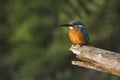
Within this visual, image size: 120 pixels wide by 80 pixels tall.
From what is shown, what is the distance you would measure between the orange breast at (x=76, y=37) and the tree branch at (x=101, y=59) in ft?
1.23

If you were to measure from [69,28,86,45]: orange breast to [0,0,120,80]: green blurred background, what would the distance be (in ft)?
10.7

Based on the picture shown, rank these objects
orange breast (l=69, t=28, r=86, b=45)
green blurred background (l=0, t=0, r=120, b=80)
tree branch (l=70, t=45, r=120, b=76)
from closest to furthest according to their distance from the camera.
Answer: tree branch (l=70, t=45, r=120, b=76) < orange breast (l=69, t=28, r=86, b=45) < green blurred background (l=0, t=0, r=120, b=80)

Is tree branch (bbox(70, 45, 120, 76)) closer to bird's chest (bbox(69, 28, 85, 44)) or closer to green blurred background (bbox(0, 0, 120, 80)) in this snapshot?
bird's chest (bbox(69, 28, 85, 44))

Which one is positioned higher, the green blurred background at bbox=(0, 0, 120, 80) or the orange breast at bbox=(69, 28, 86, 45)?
the orange breast at bbox=(69, 28, 86, 45)

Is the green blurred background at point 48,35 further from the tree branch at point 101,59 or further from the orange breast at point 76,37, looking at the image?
the tree branch at point 101,59

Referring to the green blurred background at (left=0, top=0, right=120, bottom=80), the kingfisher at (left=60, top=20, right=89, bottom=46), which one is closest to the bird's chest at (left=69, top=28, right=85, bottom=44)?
the kingfisher at (left=60, top=20, right=89, bottom=46)

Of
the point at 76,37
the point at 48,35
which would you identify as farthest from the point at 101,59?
the point at 48,35

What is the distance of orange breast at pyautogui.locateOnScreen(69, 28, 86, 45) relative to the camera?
6043mm

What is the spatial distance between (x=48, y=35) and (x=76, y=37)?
550 cm

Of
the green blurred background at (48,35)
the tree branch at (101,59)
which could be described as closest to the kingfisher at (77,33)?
the tree branch at (101,59)

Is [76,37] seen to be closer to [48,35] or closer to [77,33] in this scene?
[77,33]

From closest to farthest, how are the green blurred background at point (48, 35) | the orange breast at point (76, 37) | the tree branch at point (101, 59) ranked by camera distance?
1. the tree branch at point (101, 59)
2. the orange breast at point (76, 37)
3. the green blurred background at point (48, 35)

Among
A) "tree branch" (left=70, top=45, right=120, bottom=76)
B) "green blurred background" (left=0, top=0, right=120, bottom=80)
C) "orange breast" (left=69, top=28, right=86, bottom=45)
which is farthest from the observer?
"green blurred background" (left=0, top=0, right=120, bottom=80)

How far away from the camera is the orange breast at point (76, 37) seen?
238 inches
